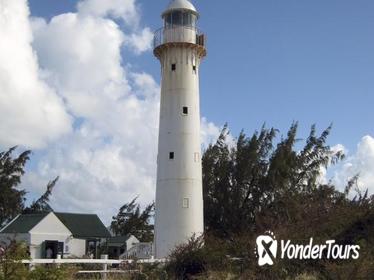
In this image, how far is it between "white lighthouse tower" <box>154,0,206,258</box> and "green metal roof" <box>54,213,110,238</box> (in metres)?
17.0

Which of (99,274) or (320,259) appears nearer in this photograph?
(320,259)

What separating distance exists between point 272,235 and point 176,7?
20.3 meters

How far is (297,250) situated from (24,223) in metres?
31.4

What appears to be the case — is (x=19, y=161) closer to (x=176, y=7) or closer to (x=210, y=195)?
(x=210, y=195)

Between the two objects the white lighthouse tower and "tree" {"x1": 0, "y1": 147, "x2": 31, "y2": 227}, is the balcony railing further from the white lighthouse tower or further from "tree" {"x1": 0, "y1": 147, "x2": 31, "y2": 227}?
"tree" {"x1": 0, "y1": 147, "x2": 31, "y2": 227}

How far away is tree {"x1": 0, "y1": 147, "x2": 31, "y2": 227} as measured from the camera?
49219 millimetres

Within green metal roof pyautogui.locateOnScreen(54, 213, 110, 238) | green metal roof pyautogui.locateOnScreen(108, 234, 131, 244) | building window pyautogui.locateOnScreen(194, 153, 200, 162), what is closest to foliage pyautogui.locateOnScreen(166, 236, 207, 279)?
building window pyautogui.locateOnScreen(194, 153, 200, 162)

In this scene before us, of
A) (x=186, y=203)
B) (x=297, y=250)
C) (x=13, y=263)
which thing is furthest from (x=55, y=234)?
Answer: (x=13, y=263)

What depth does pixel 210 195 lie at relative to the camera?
43.4m

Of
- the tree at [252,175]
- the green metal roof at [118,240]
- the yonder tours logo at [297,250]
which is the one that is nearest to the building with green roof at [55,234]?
the green metal roof at [118,240]

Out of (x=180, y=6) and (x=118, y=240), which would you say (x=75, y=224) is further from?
(x=180, y=6)

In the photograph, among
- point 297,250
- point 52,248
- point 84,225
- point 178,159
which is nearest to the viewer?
point 297,250

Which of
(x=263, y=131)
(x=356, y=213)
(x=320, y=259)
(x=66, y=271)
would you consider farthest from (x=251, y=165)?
(x=66, y=271)

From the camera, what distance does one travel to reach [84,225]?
161 feet
